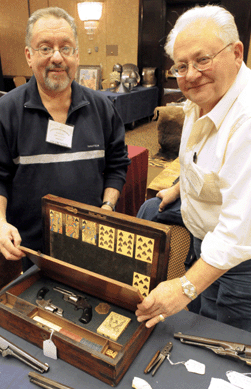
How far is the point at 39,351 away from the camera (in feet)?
2.81

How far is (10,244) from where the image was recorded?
0.99 meters

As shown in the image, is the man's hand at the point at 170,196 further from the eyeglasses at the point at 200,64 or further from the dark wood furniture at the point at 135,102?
the dark wood furniture at the point at 135,102

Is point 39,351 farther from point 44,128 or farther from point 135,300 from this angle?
point 44,128

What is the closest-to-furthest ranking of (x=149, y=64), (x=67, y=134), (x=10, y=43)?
(x=67, y=134) < (x=149, y=64) < (x=10, y=43)

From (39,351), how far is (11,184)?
732 mm

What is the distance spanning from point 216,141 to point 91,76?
576 cm

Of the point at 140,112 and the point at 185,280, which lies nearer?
the point at 185,280

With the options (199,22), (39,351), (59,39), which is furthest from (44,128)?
(39,351)

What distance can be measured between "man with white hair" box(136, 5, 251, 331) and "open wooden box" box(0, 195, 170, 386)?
87 millimetres

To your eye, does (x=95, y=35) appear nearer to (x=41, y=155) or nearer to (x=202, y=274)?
(x=41, y=155)

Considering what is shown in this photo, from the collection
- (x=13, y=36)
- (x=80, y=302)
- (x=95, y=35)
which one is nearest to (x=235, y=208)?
(x=80, y=302)

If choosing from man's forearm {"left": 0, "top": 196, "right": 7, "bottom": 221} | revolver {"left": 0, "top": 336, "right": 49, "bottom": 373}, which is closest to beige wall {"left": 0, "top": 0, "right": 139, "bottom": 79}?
man's forearm {"left": 0, "top": 196, "right": 7, "bottom": 221}

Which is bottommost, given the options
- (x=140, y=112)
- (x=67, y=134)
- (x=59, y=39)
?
(x=140, y=112)

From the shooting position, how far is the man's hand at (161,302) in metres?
0.82
